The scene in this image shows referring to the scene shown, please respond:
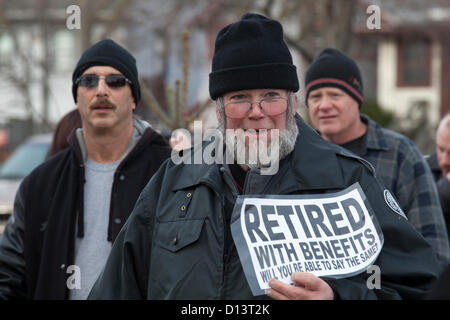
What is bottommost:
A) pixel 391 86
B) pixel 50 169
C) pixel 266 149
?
Answer: pixel 50 169

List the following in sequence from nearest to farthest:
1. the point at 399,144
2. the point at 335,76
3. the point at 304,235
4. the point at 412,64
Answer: the point at 304,235 → the point at 399,144 → the point at 335,76 → the point at 412,64

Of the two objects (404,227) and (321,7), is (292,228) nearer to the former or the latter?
(404,227)

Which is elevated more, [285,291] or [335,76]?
[335,76]

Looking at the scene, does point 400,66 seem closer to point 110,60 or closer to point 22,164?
point 22,164

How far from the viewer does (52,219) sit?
3887 millimetres

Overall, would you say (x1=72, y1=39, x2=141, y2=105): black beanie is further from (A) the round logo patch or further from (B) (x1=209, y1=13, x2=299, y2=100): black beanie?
(A) the round logo patch

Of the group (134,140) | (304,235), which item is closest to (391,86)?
(134,140)

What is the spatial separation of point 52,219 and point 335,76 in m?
2.22

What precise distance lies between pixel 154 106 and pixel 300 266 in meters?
2.97

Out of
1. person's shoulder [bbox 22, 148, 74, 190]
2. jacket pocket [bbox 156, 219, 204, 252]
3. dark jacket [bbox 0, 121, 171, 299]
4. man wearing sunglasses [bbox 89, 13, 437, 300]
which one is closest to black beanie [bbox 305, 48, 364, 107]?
dark jacket [bbox 0, 121, 171, 299]

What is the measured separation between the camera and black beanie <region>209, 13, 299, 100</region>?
297 centimetres

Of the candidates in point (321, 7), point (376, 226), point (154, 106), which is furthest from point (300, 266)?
point (321, 7)

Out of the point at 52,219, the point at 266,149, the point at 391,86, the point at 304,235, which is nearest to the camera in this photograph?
the point at 304,235

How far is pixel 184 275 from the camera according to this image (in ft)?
9.01
